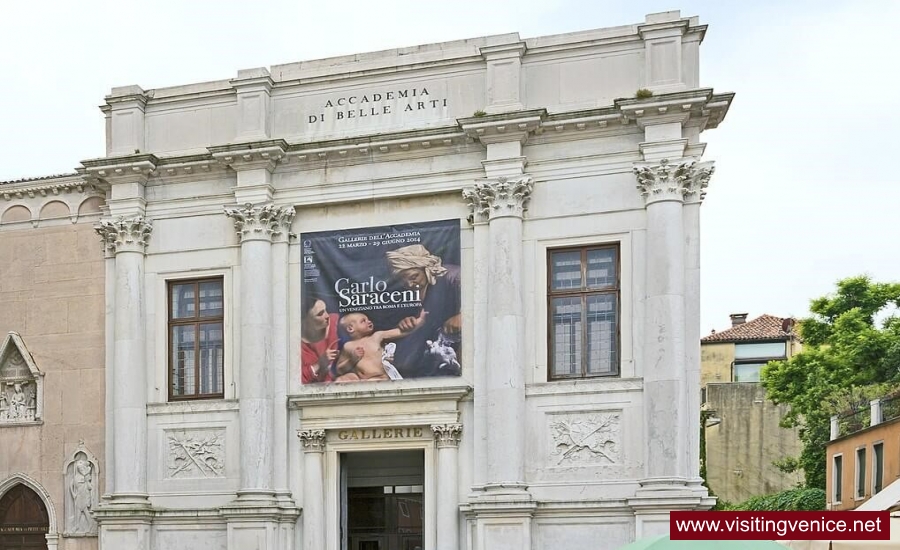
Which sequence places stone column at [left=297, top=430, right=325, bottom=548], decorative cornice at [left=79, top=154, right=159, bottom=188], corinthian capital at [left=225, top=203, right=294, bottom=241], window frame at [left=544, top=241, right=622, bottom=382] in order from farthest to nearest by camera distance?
decorative cornice at [left=79, top=154, right=159, bottom=188]
corinthian capital at [left=225, top=203, right=294, bottom=241]
stone column at [left=297, top=430, right=325, bottom=548]
window frame at [left=544, top=241, right=622, bottom=382]

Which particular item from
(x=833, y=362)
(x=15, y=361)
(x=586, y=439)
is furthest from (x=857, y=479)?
(x=15, y=361)

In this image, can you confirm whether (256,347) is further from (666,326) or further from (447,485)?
(666,326)

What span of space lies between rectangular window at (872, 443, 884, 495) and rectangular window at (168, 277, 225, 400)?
669 inches

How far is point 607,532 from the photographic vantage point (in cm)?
2142

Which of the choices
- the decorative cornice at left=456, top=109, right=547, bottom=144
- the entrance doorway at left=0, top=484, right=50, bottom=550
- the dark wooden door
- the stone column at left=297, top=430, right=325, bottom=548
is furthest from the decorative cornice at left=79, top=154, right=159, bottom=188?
the dark wooden door

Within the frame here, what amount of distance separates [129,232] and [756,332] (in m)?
36.5

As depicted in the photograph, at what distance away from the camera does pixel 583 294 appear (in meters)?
22.4

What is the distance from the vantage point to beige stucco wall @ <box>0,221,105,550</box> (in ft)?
81.8

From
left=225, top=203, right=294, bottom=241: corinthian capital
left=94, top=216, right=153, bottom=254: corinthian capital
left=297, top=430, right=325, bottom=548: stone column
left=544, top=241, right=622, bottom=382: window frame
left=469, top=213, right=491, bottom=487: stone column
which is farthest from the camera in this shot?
left=94, top=216, right=153, bottom=254: corinthian capital

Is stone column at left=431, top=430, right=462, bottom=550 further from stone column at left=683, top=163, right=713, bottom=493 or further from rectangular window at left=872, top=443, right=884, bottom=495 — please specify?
rectangular window at left=872, top=443, right=884, bottom=495

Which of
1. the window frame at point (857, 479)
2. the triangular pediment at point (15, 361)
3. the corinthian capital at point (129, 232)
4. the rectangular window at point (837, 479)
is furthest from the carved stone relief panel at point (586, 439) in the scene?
the rectangular window at point (837, 479)

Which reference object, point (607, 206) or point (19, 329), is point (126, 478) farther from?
point (607, 206)

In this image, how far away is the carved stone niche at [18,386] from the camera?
25391 millimetres

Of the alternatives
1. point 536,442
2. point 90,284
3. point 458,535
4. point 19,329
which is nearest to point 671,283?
point 536,442
